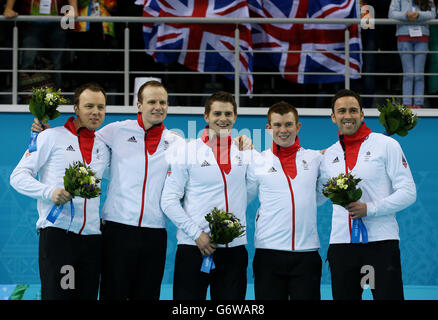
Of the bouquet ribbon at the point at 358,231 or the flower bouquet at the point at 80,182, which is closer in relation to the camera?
the flower bouquet at the point at 80,182

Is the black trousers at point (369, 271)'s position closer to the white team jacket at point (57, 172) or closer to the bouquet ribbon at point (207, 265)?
the bouquet ribbon at point (207, 265)

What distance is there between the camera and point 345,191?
397 centimetres

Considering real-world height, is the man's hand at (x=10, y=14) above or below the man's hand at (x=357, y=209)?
above

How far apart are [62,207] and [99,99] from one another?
78 cm

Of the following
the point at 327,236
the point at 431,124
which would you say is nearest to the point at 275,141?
the point at 327,236

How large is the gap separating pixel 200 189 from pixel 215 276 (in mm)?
578

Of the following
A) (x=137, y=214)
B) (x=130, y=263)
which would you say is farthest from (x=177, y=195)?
(x=130, y=263)

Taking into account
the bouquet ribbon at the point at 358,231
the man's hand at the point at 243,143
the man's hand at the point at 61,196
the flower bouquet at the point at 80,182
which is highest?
the man's hand at the point at 243,143

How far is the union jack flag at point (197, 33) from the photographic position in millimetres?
7082

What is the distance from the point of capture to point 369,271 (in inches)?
162

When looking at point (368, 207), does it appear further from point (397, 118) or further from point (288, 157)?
point (397, 118)

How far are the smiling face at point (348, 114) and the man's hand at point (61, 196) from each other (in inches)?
73.2

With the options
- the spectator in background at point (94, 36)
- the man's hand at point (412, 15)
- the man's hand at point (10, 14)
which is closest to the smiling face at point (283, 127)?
the man's hand at point (412, 15)
